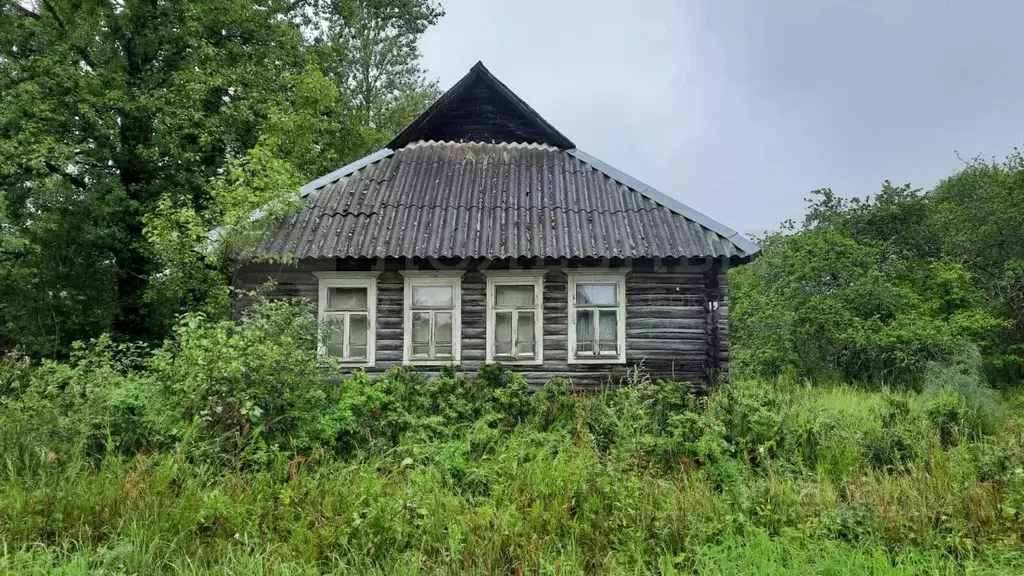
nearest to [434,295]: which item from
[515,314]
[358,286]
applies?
[358,286]

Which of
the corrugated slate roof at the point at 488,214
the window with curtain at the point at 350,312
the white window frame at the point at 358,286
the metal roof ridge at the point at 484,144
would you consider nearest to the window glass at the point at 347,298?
the window with curtain at the point at 350,312

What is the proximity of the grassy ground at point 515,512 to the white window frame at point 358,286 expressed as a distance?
354cm

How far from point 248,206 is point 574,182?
609cm

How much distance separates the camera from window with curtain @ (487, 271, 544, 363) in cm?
901

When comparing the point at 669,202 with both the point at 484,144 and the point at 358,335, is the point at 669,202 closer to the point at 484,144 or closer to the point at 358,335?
the point at 484,144

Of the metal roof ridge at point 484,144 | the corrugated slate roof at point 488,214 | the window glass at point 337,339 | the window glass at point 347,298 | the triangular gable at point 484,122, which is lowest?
the window glass at point 337,339

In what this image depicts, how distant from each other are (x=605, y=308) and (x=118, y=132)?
12.9m

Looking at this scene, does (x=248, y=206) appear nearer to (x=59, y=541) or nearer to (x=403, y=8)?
(x=59, y=541)

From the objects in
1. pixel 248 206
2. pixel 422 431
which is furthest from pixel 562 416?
pixel 248 206

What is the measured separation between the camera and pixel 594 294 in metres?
9.15

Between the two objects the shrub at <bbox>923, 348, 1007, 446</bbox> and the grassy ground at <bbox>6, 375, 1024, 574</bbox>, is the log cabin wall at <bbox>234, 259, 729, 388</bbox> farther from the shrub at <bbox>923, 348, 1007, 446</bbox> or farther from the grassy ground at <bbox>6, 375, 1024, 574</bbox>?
the grassy ground at <bbox>6, 375, 1024, 574</bbox>

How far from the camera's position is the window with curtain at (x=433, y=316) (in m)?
8.96

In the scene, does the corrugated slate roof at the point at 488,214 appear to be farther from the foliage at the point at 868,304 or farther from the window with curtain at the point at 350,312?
the foliage at the point at 868,304

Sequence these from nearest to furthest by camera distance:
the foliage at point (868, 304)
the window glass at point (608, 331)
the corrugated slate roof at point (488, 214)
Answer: the corrugated slate roof at point (488, 214) < the window glass at point (608, 331) < the foliage at point (868, 304)
